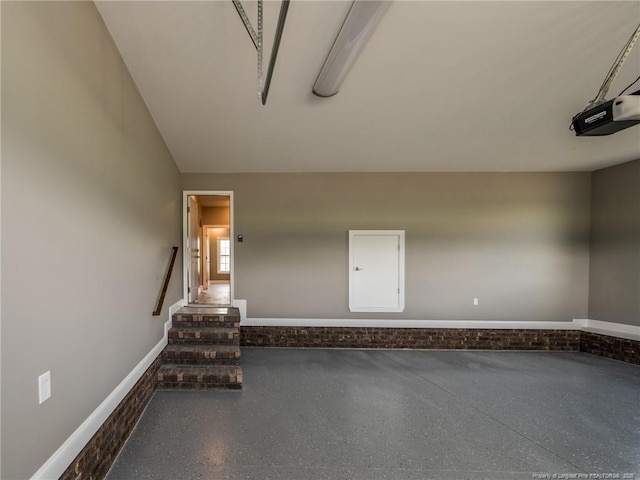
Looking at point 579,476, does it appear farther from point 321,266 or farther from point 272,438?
point 321,266

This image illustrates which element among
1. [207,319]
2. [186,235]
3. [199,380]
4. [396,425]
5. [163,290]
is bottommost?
[396,425]

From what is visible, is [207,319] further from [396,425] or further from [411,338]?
[411,338]

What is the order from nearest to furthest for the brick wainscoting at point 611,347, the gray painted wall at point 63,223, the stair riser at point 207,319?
the gray painted wall at point 63,223 < the stair riser at point 207,319 < the brick wainscoting at point 611,347

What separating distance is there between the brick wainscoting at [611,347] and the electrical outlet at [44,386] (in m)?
6.10

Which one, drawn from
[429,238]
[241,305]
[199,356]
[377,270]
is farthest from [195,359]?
[429,238]

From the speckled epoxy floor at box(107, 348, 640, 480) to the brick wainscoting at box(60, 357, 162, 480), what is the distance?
8 cm

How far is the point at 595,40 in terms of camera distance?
2.08 m

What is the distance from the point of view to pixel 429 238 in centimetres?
408

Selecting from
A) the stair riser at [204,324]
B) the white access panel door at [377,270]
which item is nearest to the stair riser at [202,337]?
the stair riser at [204,324]

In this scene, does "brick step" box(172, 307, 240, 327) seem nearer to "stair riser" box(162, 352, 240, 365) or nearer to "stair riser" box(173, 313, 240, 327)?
"stair riser" box(173, 313, 240, 327)

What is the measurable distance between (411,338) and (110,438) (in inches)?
144

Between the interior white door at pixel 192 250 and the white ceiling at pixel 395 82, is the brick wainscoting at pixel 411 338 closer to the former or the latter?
the interior white door at pixel 192 250

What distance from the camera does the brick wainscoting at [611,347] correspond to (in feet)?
11.5

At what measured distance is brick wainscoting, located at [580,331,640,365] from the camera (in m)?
3.49
